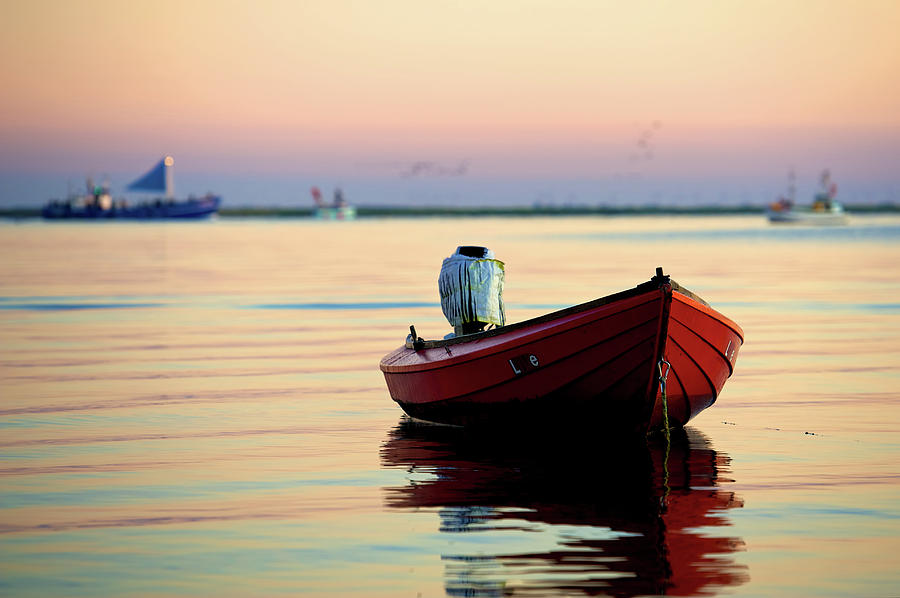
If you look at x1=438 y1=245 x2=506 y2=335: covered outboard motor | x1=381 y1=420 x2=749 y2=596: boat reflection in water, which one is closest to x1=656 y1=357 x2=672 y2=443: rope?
x1=381 y1=420 x2=749 y2=596: boat reflection in water

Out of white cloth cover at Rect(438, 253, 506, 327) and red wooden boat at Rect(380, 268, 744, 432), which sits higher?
white cloth cover at Rect(438, 253, 506, 327)

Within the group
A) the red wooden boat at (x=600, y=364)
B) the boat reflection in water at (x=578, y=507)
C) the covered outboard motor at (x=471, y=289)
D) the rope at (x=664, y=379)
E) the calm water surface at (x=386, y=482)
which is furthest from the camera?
the covered outboard motor at (x=471, y=289)

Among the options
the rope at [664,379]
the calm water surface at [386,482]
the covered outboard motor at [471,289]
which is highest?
the covered outboard motor at [471,289]

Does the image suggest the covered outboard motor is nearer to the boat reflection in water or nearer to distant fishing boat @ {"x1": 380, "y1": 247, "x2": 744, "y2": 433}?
distant fishing boat @ {"x1": 380, "y1": 247, "x2": 744, "y2": 433}

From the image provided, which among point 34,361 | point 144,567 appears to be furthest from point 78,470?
point 34,361

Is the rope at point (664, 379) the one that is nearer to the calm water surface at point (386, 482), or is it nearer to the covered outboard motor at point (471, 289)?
the calm water surface at point (386, 482)

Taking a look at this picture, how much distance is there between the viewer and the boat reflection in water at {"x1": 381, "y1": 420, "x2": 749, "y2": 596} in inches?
448

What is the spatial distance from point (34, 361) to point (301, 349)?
6.19 meters

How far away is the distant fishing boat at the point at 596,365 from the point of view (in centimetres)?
1734

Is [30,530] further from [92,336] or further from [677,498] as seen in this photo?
[92,336]

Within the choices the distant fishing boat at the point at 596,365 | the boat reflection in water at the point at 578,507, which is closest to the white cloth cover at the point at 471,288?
the distant fishing boat at the point at 596,365

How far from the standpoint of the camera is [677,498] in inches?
583

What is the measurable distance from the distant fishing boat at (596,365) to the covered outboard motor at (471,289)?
0.42 meters

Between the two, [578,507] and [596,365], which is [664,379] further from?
[578,507]
